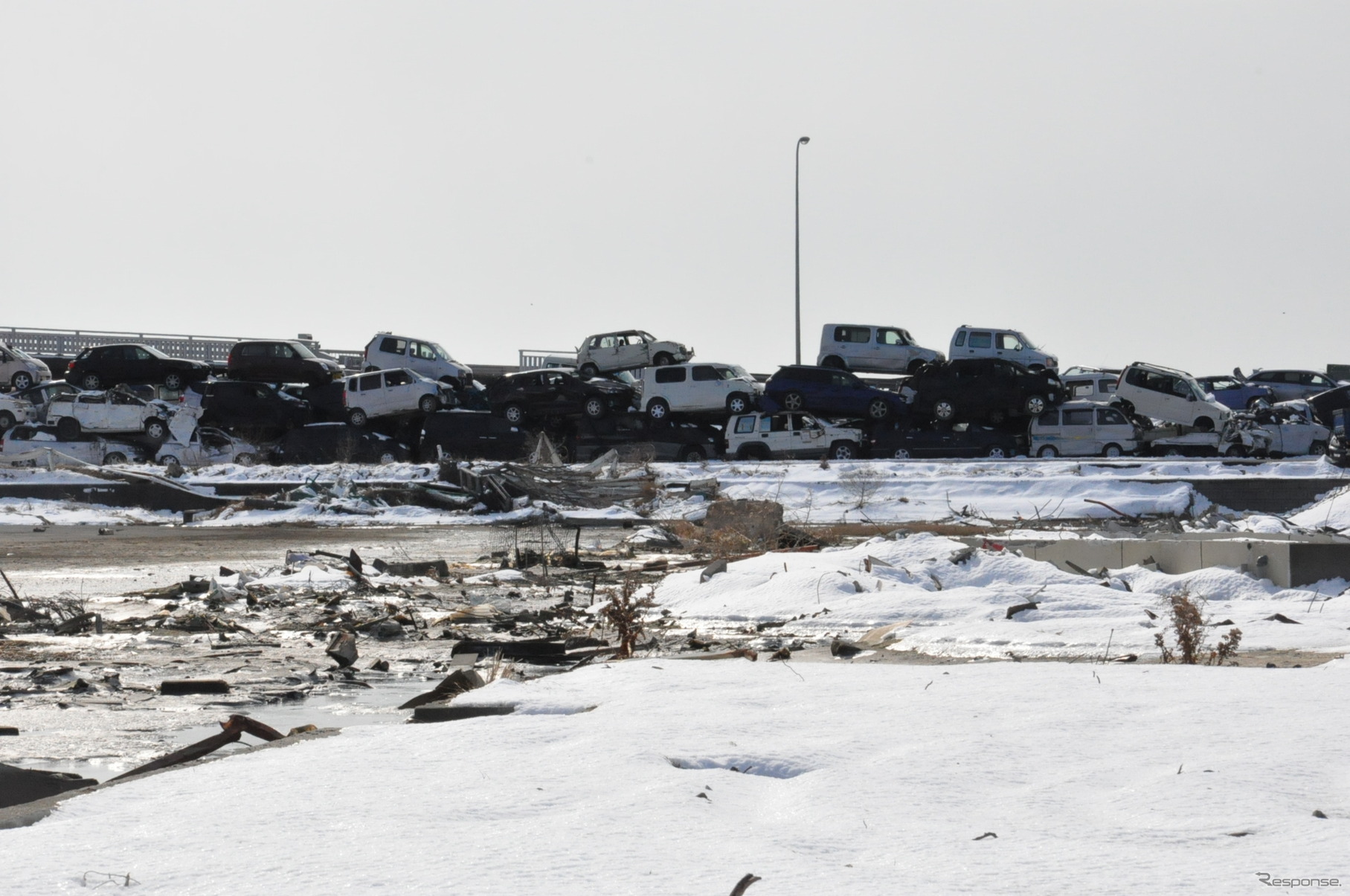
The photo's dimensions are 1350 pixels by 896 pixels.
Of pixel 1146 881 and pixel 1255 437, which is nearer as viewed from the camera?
pixel 1146 881

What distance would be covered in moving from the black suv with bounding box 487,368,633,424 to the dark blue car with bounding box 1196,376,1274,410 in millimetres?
18145

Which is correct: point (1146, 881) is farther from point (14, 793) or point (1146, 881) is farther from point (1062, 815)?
point (14, 793)

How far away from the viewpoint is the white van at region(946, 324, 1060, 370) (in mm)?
34969

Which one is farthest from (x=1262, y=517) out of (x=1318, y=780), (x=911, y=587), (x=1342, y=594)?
(x=1318, y=780)

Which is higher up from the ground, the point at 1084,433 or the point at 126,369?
the point at 126,369

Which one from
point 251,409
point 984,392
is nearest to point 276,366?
point 251,409

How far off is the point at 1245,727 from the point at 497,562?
12113mm

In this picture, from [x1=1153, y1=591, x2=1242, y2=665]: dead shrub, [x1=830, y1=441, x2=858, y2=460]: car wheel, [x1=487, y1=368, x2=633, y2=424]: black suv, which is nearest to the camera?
[x1=1153, y1=591, x2=1242, y2=665]: dead shrub

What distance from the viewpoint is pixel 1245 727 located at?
196 inches

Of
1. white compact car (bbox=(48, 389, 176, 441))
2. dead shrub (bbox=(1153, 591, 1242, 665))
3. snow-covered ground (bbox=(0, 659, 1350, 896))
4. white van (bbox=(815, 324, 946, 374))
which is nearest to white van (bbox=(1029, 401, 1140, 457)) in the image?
white van (bbox=(815, 324, 946, 374))

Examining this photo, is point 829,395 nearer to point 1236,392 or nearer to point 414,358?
point 414,358

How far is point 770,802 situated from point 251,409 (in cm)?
3281

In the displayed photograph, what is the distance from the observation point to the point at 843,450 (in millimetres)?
31594

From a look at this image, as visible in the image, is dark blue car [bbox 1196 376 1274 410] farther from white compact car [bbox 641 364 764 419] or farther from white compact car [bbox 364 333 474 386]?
white compact car [bbox 364 333 474 386]
